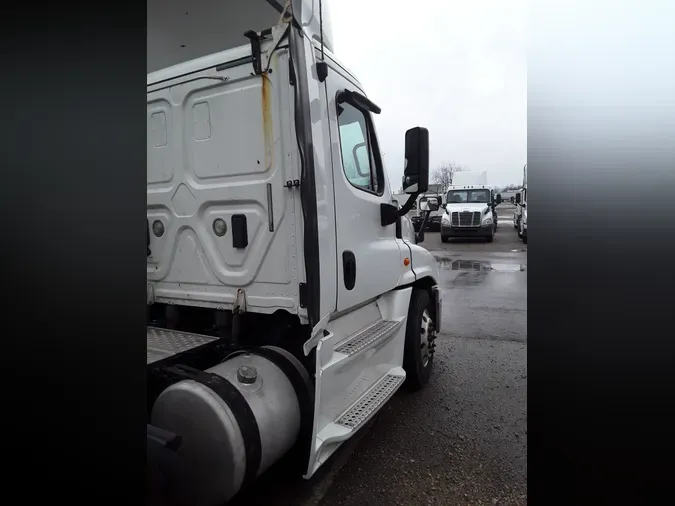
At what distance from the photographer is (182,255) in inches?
120

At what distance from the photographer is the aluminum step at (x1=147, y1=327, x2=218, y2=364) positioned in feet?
8.30

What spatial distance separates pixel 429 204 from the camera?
4.16 metres

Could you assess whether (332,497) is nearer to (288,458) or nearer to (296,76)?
(288,458)

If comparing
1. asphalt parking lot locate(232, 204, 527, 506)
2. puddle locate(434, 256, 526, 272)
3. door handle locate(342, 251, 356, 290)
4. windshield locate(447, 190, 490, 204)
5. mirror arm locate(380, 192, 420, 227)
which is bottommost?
asphalt parking lot locate(232, 204, 527, 506)

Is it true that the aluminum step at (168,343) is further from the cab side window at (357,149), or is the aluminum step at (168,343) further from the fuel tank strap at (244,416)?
the cab side window at (357,149)

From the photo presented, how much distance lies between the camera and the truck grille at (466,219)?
68.3ft

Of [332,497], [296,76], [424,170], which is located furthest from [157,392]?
[424,170]

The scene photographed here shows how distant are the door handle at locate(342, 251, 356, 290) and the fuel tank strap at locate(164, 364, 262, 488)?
106cm

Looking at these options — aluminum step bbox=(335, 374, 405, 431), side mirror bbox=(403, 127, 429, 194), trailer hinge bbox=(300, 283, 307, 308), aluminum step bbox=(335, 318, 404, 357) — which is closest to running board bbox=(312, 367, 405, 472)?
aluminum step bbox=(335, 374, 405, 431)

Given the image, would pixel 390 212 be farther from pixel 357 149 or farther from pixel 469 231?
pixel 469 231

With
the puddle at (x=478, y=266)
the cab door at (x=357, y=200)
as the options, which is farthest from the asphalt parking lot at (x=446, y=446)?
the puddle at (x=478, y=266)

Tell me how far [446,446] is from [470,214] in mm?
18755

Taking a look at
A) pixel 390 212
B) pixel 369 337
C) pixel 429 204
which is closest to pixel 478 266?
pixel 429 204

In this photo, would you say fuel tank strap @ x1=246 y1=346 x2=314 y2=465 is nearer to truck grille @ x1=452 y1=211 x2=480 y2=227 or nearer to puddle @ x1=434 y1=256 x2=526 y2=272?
puddle @ x1=434 y1=256 x2=526 y2=272
